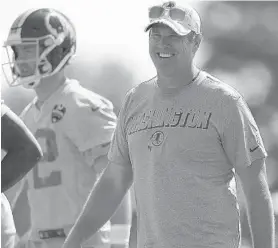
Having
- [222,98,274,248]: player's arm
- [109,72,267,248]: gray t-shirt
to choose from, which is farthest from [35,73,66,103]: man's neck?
[222,98,274,248]: player's arm

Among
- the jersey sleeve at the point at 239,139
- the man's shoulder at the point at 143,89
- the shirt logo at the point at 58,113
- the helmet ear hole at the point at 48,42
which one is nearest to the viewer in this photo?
the jersey sleeve at the point at 239,139

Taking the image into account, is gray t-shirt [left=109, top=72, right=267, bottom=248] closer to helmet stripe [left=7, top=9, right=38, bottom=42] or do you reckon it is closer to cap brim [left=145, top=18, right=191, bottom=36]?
cap brim [left=145, top=18, right=191, bottom=36]

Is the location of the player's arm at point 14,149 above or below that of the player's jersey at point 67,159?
above

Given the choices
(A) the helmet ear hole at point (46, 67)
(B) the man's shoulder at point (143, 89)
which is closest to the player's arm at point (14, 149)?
(B) the man's shoulder at point (143, 89)

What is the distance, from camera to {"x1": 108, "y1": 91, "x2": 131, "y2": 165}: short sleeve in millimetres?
8102

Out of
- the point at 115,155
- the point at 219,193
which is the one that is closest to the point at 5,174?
the point at 115,155

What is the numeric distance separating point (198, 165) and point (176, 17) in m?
0.82

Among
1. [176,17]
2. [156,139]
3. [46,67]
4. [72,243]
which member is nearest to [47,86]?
[46,67]

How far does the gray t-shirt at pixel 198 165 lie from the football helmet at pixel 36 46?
8.55ft

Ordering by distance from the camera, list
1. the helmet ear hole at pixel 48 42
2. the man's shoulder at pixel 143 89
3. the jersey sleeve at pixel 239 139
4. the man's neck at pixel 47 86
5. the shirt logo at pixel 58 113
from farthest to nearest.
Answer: the helmet ear hole at pixel 48 42 → the man's neck at pixel 47 86 → the shirt logo at pixel 58 113 → the man's shoulder at pixel 143 89 → the jersey sleeve at pixel 239 139

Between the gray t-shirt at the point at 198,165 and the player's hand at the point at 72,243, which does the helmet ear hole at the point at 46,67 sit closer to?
the player's hand at the point at 72,243

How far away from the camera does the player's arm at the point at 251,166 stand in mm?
7648

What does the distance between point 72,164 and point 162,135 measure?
209 cm

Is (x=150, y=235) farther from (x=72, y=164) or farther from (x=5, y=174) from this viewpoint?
(x=72, y=164)
